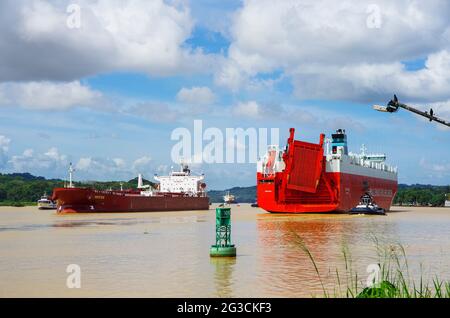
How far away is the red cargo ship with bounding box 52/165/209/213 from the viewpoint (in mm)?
72688

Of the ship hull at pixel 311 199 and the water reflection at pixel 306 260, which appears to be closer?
the water reflection at pixel 306 260

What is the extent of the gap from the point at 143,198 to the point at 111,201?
7456 millimetres

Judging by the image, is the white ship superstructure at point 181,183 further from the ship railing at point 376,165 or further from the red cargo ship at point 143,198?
the ship railing at point 376,165

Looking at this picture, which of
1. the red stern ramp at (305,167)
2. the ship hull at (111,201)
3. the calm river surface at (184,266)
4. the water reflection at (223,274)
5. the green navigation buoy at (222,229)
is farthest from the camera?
the ship hull at (111,201)

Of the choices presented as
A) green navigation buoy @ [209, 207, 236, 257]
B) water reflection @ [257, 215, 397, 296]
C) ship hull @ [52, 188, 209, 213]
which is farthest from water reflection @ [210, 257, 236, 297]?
ship hull @ [52, 188, 209, 213]

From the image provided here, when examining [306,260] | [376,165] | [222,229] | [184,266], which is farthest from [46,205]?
[306,260]

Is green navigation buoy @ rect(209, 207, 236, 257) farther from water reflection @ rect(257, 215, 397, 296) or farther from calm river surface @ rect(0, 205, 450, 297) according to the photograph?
water reflection @ rect(257, 215, 397, 296)

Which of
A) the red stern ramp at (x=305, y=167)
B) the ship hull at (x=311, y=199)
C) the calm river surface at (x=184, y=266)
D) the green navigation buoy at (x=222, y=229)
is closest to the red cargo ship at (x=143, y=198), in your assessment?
the ship hull at (x=311, y=199)

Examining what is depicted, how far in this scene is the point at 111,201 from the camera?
78.1 meters

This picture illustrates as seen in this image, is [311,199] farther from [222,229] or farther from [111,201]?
[222,229]

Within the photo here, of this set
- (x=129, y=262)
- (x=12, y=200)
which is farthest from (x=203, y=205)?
(x=12, y=200)

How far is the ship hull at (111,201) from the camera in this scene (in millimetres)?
72125
